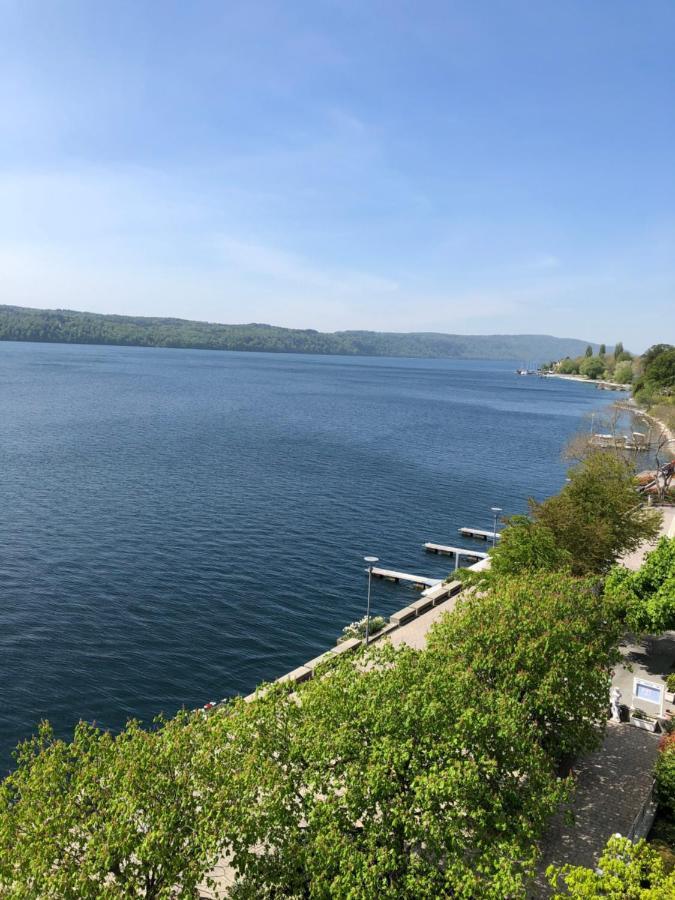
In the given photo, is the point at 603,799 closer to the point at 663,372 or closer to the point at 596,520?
the point at 596,520

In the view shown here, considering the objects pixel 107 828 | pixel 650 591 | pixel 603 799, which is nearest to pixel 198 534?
pixel 650 591

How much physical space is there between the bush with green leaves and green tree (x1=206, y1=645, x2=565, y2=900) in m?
12.8

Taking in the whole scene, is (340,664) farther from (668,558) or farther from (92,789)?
(668,558)

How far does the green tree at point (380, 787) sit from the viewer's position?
12336 millimetres

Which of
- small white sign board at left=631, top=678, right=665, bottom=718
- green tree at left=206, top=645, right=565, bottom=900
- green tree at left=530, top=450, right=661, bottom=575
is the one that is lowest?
small white sign board at left=631, top=678, right=665, bottom=718

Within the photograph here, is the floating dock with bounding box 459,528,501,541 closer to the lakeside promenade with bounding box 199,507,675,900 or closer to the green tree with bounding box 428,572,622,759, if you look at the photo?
the lakeside promenade with bounding box 199,507,675,900

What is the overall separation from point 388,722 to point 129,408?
370 ft

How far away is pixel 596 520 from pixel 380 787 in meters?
26.3

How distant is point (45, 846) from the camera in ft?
37.1

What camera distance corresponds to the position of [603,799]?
65.3 ft

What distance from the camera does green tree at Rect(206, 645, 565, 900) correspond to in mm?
12336

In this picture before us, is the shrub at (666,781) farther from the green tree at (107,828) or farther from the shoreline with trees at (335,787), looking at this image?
the green tree at (107,828)

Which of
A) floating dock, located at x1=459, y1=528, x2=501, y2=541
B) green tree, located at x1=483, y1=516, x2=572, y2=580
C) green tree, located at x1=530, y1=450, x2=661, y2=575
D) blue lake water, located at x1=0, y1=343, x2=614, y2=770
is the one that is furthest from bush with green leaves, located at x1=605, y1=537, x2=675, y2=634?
floating dock, located at x1=459, y1=528, x2=501, y2=541

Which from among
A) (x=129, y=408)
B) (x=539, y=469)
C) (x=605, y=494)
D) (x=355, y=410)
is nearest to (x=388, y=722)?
(x=605, y=494)
